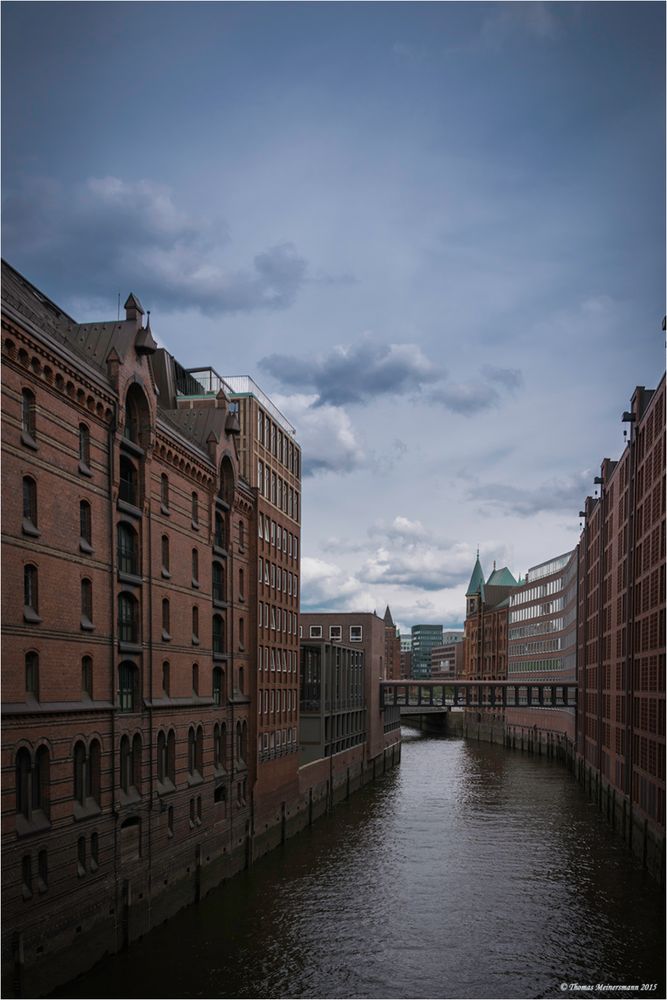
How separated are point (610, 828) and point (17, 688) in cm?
5100

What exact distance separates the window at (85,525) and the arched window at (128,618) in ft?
12.6

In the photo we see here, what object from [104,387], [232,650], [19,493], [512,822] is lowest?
[512,822]

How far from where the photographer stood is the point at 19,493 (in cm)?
2956

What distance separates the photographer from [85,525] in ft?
113

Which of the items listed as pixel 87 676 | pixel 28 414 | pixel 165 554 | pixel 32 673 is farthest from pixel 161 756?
pixel 28 414

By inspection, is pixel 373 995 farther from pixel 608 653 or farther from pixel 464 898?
pixel 608 653

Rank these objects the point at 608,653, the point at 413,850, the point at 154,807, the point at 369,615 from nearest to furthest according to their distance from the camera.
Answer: the point at 154,807 < the point at 413,850 < the point at 608,653 < the point at 369,615

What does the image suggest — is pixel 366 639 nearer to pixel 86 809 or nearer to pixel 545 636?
pixel 545 636

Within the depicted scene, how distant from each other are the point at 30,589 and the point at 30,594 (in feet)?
0.52

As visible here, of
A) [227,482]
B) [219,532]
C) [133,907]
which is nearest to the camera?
[133,907]

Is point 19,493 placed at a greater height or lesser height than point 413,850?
greater

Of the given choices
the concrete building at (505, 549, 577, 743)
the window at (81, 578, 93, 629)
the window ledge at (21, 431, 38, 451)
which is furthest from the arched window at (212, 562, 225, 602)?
the concrete building at (505, 549, 577, 743)

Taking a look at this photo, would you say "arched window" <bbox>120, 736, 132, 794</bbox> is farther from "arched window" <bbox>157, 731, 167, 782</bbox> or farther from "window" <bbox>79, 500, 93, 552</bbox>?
"window" <bbox>79, 500, 93, 552</bbox>

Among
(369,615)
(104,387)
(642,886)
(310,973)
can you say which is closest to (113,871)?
(310,973)
